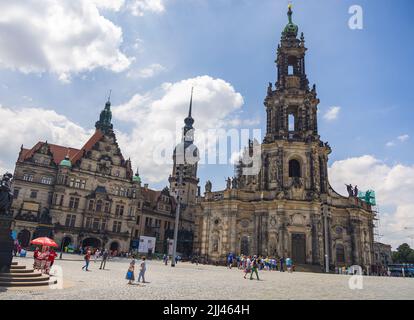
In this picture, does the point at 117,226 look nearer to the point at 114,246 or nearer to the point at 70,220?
the point at 114,246

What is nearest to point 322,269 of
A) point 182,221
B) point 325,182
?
point 325,182

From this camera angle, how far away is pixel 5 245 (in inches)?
545

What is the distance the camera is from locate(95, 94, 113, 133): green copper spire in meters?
76.6

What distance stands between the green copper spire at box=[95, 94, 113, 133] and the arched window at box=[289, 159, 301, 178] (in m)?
45.9

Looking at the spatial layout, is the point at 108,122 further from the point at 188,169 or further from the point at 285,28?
the point at 285,28

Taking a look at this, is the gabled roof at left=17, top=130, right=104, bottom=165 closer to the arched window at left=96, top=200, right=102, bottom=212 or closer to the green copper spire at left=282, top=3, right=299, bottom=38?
the arched window at left=96, top=200, right=102, bottom=212

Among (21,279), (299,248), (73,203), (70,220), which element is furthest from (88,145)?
(21,279)

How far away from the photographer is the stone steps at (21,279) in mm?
12688

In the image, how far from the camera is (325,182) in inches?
1855

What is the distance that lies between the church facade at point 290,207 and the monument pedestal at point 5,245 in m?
33.5

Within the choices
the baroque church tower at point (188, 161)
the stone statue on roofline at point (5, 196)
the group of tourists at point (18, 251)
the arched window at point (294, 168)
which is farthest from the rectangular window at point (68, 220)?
the stone statue on roofline at point (5, 196)

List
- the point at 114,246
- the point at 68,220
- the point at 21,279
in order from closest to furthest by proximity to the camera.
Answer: the point at 21,279 → the point at 68,220 → the point at 114,246

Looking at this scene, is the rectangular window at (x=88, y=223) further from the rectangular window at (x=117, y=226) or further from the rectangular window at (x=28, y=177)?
the rectangular window at (x=28, y=177)

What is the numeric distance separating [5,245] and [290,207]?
36.0 meters
